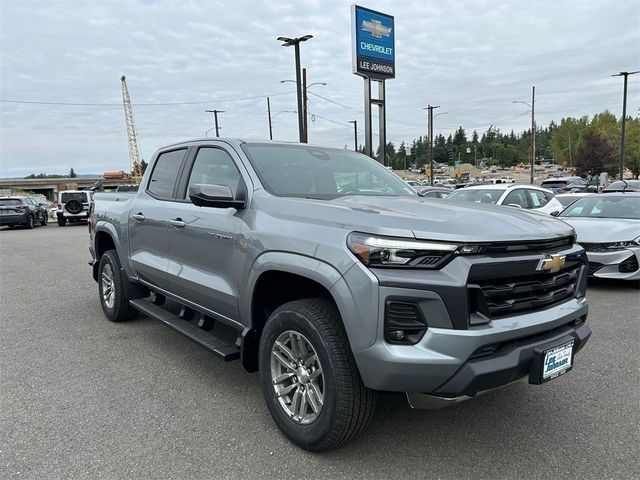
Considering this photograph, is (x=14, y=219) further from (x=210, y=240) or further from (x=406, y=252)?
(x=406, y=252)

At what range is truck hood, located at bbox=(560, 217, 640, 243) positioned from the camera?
7.38m

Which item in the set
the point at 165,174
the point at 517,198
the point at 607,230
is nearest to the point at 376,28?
the point at 517,198

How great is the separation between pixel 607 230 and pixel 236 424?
6.56 metres

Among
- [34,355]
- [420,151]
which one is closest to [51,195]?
[420,151]

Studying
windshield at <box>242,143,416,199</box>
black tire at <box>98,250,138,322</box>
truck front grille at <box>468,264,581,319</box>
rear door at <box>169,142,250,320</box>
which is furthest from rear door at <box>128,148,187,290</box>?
truck front grille at <box>468,264,581,319</box>

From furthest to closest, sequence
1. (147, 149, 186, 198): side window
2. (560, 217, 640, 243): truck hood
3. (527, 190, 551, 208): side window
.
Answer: (527, 190, 551, 208): side window → (560, 217, 640, 243): truck hood → (147, 149, 186, 198): side window

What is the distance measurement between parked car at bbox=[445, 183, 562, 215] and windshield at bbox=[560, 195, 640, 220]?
1.19m

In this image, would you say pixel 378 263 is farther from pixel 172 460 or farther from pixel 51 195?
pixel 51 195

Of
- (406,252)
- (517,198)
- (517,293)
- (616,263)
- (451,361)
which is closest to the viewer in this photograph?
(451,361)

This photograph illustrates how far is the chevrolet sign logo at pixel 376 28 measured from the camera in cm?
1889

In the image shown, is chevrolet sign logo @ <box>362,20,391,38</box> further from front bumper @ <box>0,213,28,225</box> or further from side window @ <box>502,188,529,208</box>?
front bumper @ <box>0,213,28,225</box>

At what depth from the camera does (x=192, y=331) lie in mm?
4023

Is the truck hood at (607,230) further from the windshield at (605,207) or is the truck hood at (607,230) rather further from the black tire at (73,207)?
the black tire at (73,207)

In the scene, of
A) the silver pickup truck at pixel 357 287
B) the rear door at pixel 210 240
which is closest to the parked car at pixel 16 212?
the rear door at pixel 210 240
